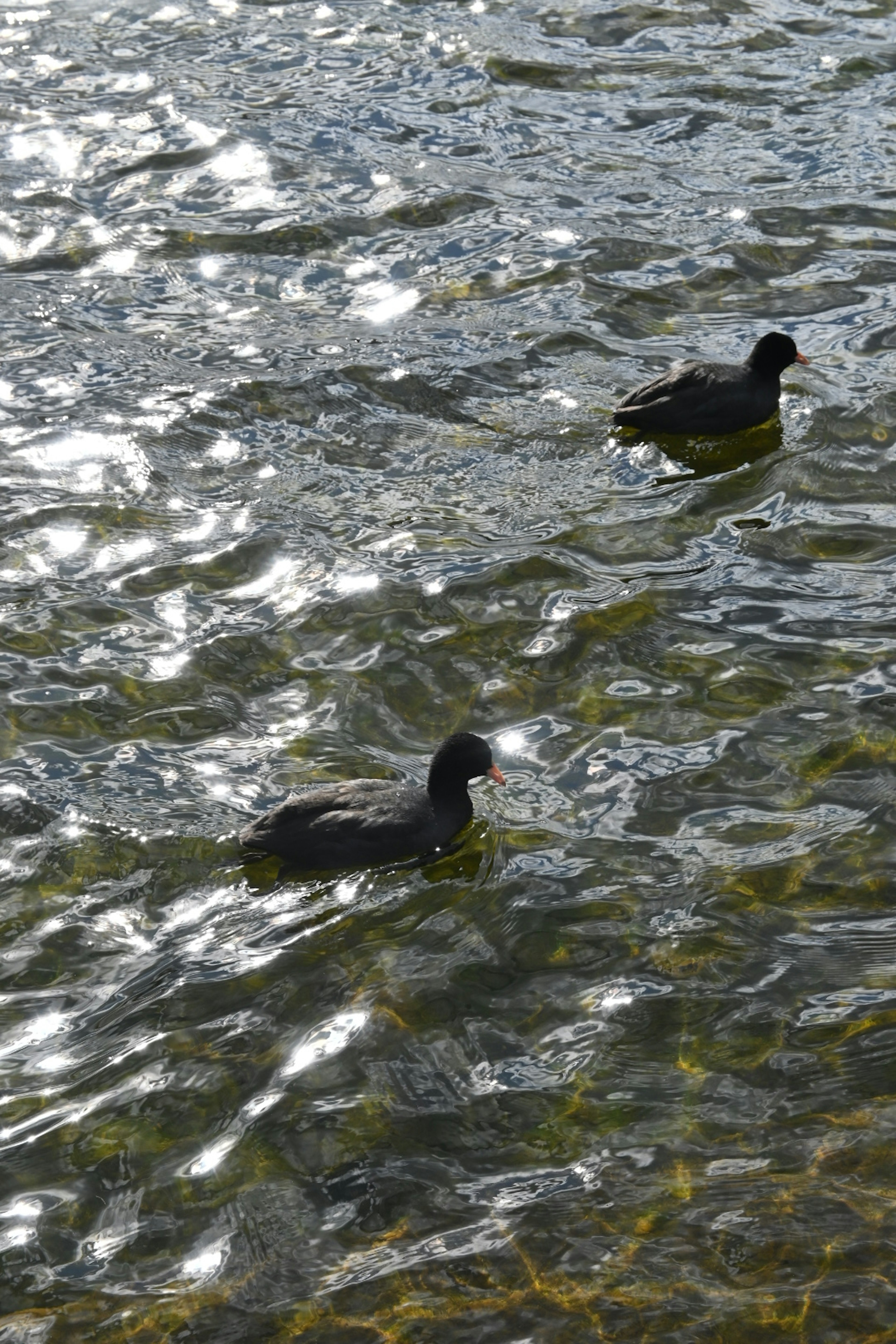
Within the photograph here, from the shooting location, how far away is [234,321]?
15.1 meters

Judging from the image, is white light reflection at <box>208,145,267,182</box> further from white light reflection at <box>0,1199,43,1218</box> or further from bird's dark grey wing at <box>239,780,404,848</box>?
white light reflection at <box>0,1199,43,1218</box>

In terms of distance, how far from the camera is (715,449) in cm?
1330

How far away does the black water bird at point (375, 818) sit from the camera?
8695 mm

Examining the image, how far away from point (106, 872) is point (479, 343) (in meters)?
Answer: 7.35

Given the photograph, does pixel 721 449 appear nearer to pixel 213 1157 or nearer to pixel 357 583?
pixel 357 583

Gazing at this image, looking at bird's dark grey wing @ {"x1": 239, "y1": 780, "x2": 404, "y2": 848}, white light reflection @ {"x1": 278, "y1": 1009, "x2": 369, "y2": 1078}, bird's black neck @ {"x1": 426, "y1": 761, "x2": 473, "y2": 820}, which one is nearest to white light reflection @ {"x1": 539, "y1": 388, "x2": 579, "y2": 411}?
bird's black neck @ {"x1": 426, "y1": 761, "x2": 473, "y2": 820}

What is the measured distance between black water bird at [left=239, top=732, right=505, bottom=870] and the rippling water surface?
0.19m

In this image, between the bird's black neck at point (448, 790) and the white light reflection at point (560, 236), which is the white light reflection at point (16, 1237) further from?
the white light reflection at point (560, 236)

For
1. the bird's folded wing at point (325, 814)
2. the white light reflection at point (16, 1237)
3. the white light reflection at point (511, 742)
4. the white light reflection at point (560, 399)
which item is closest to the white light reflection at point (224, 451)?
the white light reflection at point (560, 399)

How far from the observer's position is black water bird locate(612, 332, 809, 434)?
507 inches

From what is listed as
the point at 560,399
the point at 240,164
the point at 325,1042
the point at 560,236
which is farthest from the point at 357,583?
the point at 240,164

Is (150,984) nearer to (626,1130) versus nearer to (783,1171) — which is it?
(626,1130)

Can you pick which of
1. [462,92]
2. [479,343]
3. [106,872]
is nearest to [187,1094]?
[106,872]

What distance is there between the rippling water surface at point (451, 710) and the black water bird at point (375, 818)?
0.19 meters
